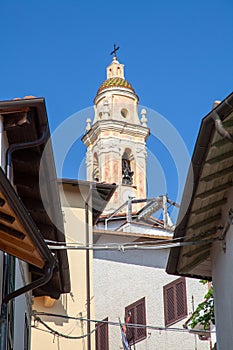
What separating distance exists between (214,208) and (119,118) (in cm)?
4512

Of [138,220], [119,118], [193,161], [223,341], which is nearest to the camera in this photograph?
[193,161]

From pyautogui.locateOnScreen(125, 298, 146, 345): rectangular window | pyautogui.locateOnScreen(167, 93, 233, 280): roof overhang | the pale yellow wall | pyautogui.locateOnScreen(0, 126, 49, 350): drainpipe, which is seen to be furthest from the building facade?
pyautogui.locateOnScreen(125, 298, 146, 345): rectangular window

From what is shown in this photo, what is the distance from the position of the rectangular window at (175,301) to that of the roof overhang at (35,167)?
43.3ft

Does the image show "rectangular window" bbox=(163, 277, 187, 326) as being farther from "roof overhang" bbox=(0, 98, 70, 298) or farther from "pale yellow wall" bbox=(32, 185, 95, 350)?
"roof overhang" bbox=(0, 98, 70, 298)

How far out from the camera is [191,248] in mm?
12445

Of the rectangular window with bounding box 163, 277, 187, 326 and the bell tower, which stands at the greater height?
the bell tower

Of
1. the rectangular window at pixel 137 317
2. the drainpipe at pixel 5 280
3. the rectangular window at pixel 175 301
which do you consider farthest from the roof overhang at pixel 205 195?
the rectangular window at pixel 137 317

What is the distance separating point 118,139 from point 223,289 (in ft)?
143

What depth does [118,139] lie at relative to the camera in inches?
2174

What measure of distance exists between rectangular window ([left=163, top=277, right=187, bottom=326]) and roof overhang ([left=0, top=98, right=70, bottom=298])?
43.3ft

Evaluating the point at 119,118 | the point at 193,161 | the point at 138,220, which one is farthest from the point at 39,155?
the point at 119,118

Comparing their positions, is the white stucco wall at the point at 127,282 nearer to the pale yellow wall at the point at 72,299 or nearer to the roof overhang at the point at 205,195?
the pale yellow wall at the point at 72,299

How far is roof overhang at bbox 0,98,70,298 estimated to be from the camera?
955 cm

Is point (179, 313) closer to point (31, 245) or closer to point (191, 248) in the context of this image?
point (191, 248)
